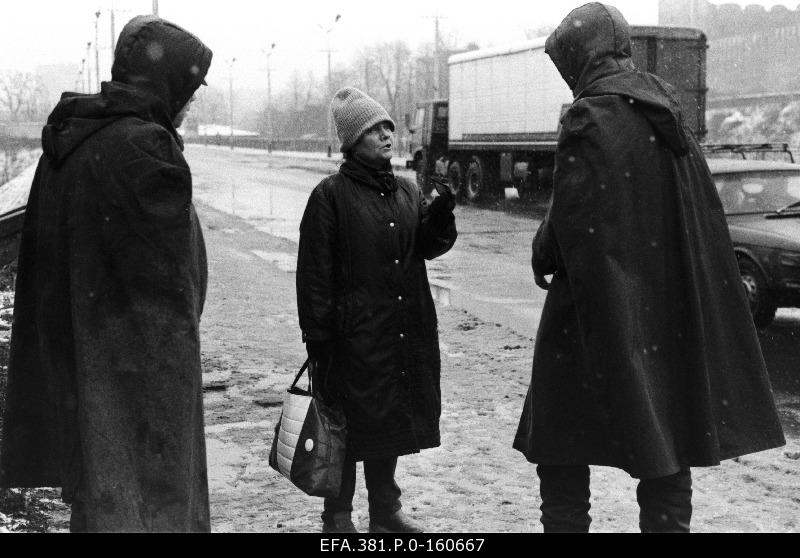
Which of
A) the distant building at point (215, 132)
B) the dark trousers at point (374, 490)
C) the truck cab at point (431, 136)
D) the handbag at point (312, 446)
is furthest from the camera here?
the distant building at point (215, 132)

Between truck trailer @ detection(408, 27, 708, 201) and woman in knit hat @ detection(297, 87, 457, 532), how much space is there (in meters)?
15.0

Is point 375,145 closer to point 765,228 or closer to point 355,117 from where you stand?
point 355,117

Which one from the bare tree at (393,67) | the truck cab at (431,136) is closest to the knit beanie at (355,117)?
the truck cab at (431,136)

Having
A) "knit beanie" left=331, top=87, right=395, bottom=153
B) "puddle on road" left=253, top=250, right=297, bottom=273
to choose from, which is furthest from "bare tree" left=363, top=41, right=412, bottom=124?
"knit beanie" left=331, top=87, right=395, bottom=153

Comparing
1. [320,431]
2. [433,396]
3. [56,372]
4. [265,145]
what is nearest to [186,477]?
[56,372]

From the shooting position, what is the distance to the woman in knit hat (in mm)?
3898

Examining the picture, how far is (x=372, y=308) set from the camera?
3924 mm

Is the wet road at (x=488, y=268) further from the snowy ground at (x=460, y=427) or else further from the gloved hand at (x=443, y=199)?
the gloved hand at (x=443, y=199)

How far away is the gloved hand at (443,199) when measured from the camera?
3936 mm

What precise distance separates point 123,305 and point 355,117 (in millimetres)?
1438

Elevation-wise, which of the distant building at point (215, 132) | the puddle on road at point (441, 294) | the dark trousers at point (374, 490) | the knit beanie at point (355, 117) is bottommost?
the puddle on road at point (441, 294)

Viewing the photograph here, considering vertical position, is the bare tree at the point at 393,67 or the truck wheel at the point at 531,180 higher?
the bare tree at the point at 393,67
